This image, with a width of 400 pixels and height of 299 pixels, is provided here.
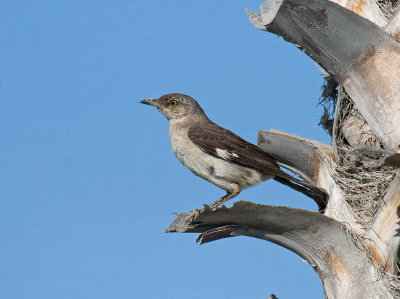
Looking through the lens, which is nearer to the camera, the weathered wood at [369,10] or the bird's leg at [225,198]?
the weathered wood at [369,10]

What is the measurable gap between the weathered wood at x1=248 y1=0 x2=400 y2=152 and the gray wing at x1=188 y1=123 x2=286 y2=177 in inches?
73.3

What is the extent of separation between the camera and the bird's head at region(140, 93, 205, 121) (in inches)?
295

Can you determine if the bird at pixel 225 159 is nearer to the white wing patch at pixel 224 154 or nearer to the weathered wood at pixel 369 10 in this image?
the white wing patch at pixel 224 154

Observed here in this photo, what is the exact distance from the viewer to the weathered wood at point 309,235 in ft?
13.8

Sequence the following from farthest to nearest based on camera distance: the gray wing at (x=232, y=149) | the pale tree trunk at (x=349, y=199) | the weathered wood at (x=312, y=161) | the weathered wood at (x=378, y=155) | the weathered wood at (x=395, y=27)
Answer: the gray wing at (x=232, y=149) < the weathered wood at (x=312, y=161) < the weathered wood at (x=395, y=27) < the pale tree trunk at (x=349, y=199) < the weathered wood at (x=378, y=155)

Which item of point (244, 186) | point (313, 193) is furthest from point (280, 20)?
point (244, 186)

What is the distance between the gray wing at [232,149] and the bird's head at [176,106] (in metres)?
0.56

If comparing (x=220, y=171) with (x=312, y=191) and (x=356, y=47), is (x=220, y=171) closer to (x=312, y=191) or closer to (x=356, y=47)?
(x=312, y=191)

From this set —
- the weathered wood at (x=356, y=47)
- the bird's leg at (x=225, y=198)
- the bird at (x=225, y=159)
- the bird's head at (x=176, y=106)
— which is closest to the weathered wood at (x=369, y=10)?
the weathered wood at (x=356, y=47)

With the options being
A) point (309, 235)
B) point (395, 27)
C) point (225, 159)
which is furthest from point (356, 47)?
point (225, 159)

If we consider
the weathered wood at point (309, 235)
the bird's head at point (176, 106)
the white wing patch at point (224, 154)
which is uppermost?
the bird's head at point (176, 106)

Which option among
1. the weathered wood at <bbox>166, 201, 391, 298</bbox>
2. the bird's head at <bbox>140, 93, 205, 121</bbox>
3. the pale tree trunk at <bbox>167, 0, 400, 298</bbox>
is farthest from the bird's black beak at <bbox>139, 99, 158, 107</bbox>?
the weathered wood at <bbox>166, 201, 391, 298</bbox>

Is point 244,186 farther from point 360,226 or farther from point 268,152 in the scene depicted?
point 360,226

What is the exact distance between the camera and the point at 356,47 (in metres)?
4.29
